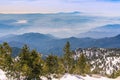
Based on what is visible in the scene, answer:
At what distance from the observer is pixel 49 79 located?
15250cm

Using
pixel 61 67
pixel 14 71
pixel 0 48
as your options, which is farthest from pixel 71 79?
pixel 61 67

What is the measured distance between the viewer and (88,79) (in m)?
159

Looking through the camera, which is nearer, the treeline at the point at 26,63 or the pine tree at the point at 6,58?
the treeline at the point at 26,63

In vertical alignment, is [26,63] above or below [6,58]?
above

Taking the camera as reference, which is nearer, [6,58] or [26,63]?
[26,63]

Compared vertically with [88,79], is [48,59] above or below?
above

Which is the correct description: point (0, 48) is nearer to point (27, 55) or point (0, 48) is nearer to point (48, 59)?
point (48, 59)

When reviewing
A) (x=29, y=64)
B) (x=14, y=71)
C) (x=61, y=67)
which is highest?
(x=29, y=64)

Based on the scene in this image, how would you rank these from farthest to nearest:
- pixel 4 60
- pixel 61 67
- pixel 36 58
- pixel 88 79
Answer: pixel 61 67 < pixel 88 79 < pixel 4 60 < pixel 36 58

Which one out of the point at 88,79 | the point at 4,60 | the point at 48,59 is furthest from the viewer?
the point at 88,79

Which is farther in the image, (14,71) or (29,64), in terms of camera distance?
(14,71)

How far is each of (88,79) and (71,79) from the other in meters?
16.9

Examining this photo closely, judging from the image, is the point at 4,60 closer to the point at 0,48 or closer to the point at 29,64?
the point at 0,48

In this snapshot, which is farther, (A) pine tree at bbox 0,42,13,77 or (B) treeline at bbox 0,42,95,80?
(A) pine tree at bbox 0,42,13,77
